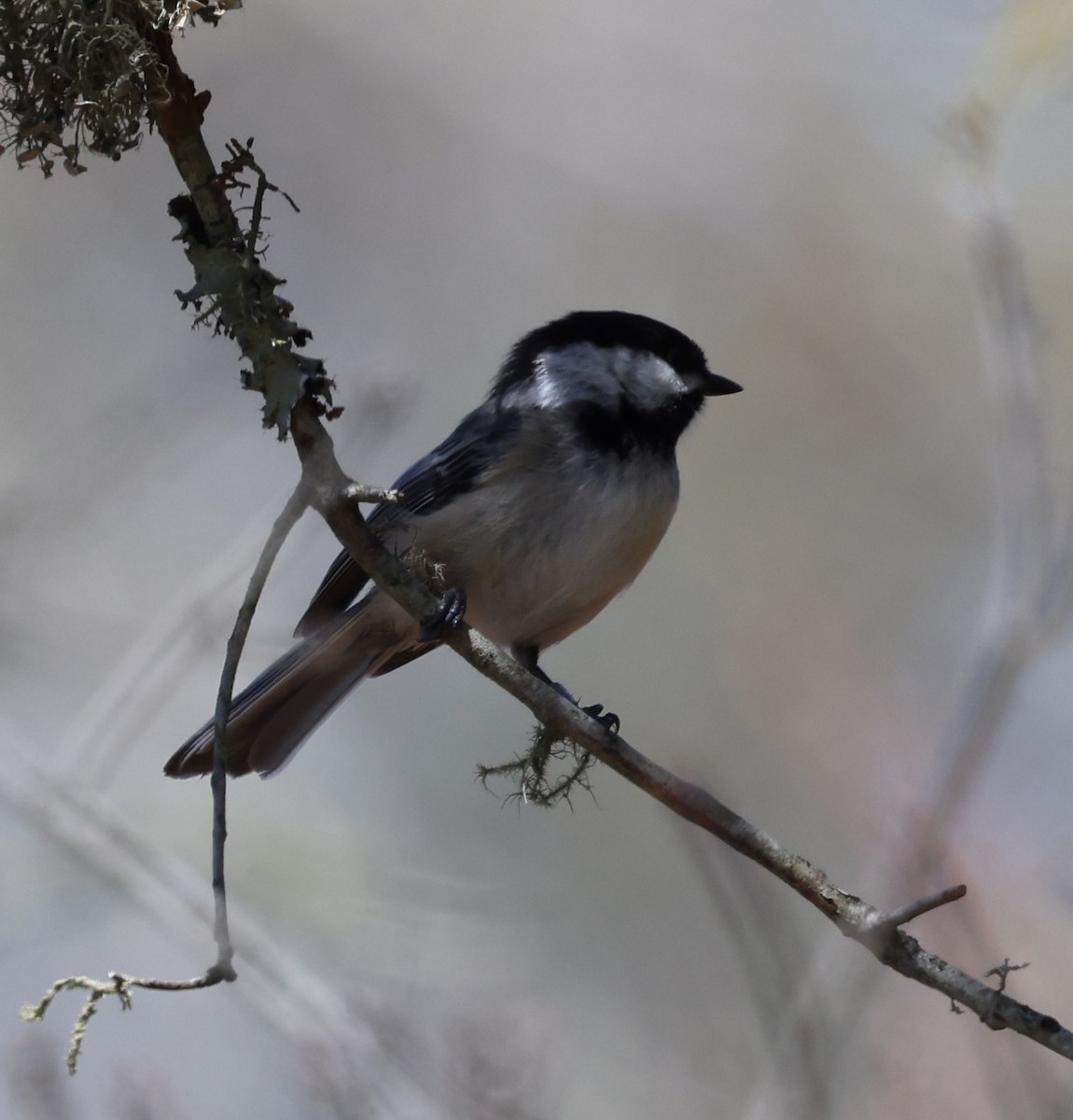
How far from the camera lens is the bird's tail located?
2754 mm

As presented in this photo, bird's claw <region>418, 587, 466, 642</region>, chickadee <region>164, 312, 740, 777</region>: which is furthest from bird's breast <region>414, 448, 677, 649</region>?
bird's claw <region>418, 587, 466, 642</region>

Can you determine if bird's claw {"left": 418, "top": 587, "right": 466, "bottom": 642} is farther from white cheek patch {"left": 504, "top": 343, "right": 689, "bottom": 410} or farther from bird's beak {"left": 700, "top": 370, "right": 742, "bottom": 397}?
bird's beak {"left": 700, "top": 370, "right": 742, "bottom": 397}

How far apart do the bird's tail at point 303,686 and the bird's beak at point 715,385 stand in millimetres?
921

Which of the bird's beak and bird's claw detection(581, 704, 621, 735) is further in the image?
the bird's beak

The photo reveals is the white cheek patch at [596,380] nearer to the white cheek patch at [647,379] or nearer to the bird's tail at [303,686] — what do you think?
the white cheek patch at [647,379]

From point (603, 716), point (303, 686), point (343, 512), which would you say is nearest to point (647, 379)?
point (603, 716)

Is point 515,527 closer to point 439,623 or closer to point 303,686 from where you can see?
point 303,686

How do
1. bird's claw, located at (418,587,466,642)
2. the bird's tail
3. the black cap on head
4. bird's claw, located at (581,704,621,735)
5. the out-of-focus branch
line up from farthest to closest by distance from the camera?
the black cap on head
the bird's tail
bird's claw, located at (581,704,621,735)
bird's claw, located at (418,587,466,642)
the out-of-focus branch

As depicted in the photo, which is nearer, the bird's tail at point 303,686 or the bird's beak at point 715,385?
the bird's tail at point 303,686

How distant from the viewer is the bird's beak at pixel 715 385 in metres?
3.13

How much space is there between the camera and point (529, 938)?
14.2 feet

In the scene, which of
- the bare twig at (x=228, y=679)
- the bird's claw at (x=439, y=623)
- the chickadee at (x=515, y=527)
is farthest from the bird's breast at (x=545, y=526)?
the bare twig at (x=228, y=679)

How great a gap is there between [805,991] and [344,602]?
125 centimetres

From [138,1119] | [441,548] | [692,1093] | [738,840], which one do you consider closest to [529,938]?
[692,1093]
